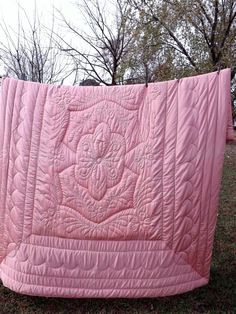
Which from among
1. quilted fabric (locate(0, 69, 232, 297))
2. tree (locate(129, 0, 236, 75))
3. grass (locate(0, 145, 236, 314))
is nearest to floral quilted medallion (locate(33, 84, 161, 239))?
quilted fabric (locate(0, 69, 232, 297))

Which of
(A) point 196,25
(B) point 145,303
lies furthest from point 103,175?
(A) point 196,25

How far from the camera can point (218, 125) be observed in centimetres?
283

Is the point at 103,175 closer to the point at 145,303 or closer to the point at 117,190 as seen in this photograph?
the point at 117,190

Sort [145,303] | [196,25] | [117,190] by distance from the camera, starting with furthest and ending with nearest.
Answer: [196,25] → [145,303] → [117,190]

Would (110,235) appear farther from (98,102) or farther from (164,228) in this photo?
(98,102)

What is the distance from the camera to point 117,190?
2832 mm

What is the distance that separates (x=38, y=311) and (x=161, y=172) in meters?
1.25

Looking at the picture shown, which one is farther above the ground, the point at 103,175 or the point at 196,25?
the point at 196,25

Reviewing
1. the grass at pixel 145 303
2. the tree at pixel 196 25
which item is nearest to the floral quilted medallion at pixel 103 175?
the grass at pixel 145 303

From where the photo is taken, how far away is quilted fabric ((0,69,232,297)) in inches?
111

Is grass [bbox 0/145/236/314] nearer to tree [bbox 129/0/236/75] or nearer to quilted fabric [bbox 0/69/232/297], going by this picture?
quilted fabric [bbox 0/69/232/297]

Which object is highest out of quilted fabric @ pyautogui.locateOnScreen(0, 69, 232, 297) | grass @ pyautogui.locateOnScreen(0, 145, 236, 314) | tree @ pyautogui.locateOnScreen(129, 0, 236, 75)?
tree @ pyautogui.locateOnScreen(129, 0, 236, 75)

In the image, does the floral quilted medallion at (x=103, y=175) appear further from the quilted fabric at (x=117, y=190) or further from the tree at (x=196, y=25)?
the tree at (x=196, y=25)

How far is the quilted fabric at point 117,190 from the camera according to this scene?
9.22 ft
